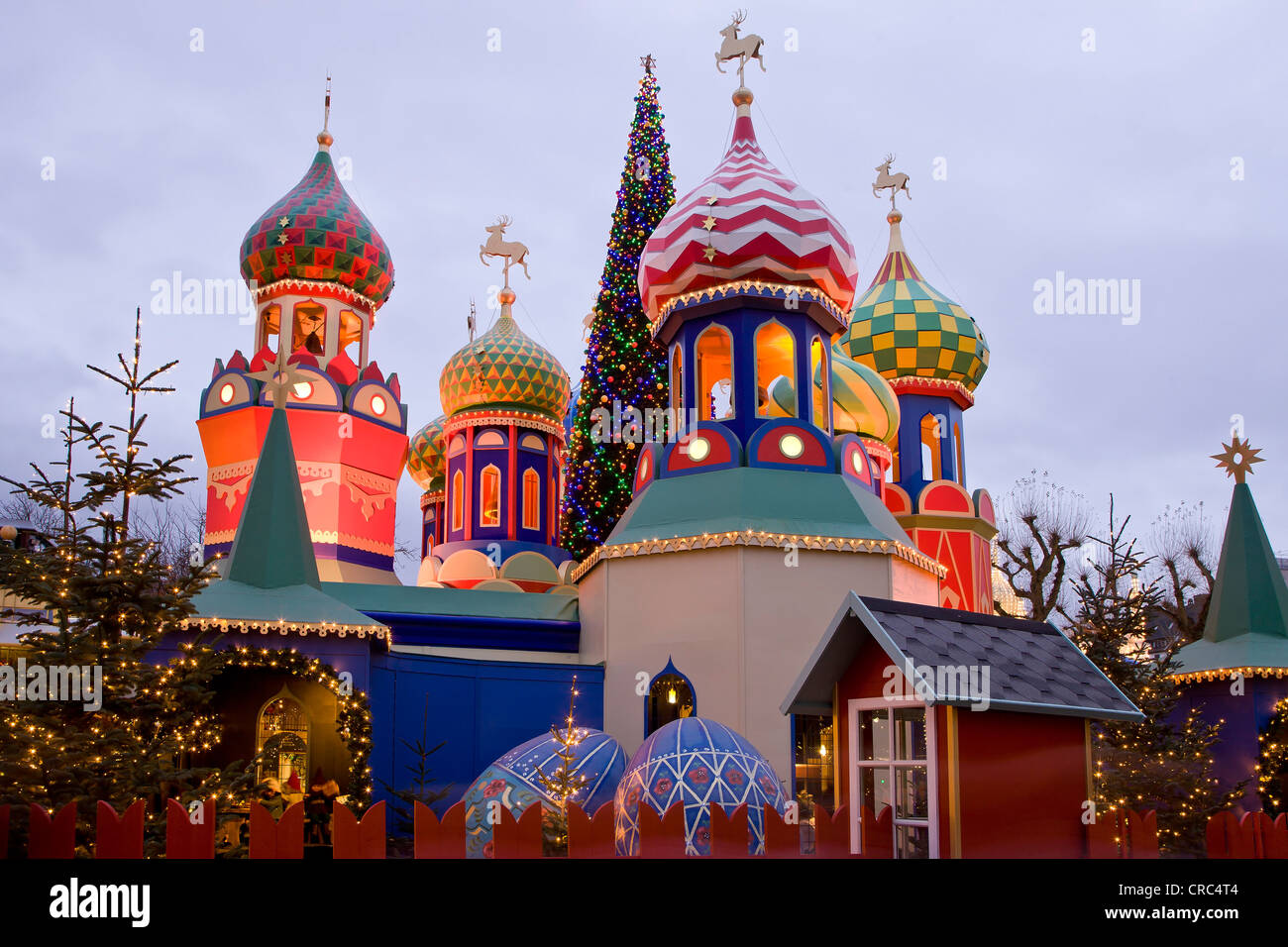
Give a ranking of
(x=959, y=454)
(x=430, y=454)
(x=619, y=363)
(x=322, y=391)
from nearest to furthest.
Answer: (x=322, y=391)
(x=619, y=363)
(x=959, y=454)
(x=430, y=454)

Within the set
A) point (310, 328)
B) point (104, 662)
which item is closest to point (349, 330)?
point (310, 328)

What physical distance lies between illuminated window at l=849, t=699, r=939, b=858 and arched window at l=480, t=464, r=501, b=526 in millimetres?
16727

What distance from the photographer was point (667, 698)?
49.5 ft

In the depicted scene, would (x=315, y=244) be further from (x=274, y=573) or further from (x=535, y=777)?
(x=535, y=777)

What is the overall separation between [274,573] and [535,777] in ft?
17.7

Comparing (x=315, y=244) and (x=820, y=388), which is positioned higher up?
(x=315, y=244)

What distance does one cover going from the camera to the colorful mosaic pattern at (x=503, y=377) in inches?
949

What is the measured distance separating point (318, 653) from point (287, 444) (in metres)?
2.95

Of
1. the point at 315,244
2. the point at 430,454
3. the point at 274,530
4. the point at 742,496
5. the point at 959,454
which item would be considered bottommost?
the point at 274,530

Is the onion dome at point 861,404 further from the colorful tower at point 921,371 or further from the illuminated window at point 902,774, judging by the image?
the illuminated window at point 902,774

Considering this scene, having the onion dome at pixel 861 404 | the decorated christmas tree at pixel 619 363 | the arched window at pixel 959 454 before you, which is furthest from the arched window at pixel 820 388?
the arched window at pixel 959 454

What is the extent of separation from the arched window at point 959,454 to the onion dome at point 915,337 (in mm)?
887
